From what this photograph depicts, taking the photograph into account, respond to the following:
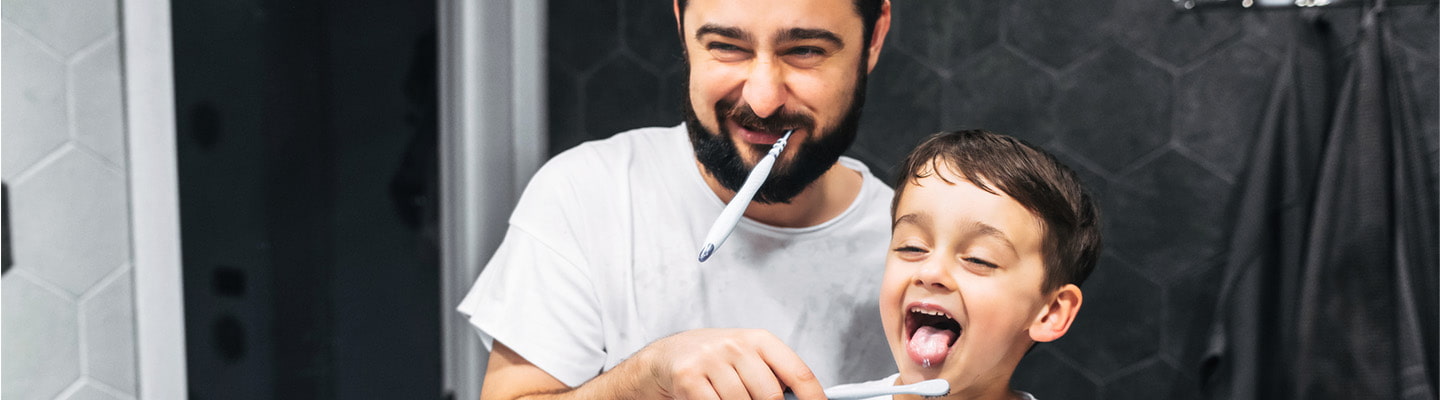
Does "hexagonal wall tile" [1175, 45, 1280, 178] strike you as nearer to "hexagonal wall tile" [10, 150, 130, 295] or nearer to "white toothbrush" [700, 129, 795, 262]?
"white toothbrush" [700, 129, 795, 262]

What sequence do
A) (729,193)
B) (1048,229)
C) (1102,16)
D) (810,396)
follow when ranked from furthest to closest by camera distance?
(1102,16) < (729,193) < (1048,229) < (810,396)

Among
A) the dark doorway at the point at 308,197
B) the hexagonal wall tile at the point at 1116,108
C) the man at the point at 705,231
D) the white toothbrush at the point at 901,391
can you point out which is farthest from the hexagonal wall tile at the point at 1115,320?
the dark doorway at the point at 308,197

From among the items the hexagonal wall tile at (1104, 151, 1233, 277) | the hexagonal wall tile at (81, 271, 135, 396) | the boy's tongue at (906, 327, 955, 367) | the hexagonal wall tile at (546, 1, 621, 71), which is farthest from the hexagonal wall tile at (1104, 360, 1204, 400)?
the hexagonal wall tile at (81, 271, 135, 396)

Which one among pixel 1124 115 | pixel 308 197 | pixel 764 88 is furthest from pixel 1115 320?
pixel 308 197

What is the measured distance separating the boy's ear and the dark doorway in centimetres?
65

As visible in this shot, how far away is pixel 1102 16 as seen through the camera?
1236 millimetres

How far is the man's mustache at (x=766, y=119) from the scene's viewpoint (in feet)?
2.72

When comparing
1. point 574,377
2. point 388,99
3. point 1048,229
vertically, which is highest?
point 388,99

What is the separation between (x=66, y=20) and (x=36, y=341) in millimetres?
243

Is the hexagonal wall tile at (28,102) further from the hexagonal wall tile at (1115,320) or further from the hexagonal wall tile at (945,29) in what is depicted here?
the hexagonal wall tile at (1115,320)

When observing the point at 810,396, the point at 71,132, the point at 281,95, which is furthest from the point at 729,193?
the point at 71,132

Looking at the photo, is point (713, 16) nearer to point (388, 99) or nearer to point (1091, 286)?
point (388, 99)

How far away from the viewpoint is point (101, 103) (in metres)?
0.75

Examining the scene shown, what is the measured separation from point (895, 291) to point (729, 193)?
222 mm
